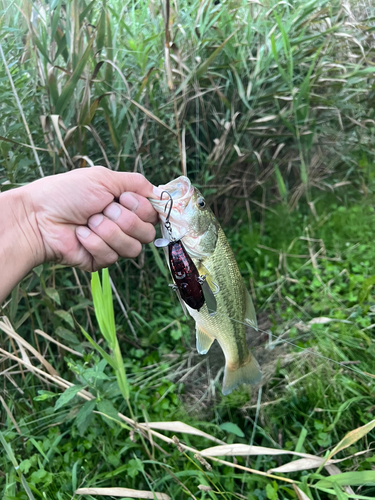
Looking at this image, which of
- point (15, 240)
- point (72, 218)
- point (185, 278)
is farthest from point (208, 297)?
point (15, 240)

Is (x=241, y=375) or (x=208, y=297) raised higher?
(x=208, y=297)

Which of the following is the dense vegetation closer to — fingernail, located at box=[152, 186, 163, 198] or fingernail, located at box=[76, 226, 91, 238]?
fingernail, located at box=[76, 226, 91, 238]

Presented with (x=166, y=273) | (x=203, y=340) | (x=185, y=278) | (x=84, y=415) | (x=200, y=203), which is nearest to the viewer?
(x=185, y=278)

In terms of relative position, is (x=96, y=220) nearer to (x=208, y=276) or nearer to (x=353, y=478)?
(x=208, y=276)

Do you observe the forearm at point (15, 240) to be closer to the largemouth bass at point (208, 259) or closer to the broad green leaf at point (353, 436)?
the largemouth bass at point (208, 259)

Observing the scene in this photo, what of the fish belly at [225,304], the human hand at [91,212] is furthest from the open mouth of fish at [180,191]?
the fish belly at [225,304]

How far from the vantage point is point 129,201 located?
136 centimetres

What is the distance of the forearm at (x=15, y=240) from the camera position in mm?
1310

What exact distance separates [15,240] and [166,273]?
3.41 feet

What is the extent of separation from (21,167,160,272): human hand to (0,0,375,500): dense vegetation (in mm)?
240

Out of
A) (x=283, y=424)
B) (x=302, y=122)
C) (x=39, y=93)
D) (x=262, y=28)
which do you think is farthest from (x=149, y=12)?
(x=283, y=424)

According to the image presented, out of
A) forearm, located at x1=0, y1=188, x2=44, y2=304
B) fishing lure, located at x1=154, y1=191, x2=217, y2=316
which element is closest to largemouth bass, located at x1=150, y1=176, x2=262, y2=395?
fishing lure, located at x1=154, y1=191, x2=217, y2=316

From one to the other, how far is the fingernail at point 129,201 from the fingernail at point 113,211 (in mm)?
34

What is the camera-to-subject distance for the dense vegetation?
1.64 metres
